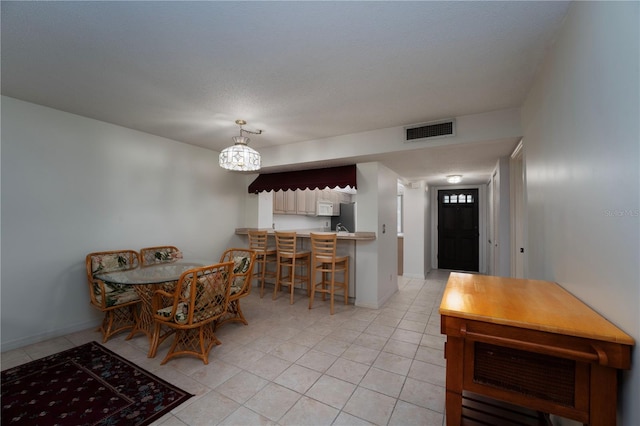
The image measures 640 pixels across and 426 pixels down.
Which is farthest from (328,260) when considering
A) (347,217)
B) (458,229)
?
(458,229)

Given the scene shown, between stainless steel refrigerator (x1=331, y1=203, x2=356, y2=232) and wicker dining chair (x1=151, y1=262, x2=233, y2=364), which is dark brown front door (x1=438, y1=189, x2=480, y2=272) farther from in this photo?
wicker dining chair (x1=151, y1=262, x2=233, y2=364)

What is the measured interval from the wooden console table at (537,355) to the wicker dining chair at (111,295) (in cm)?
303

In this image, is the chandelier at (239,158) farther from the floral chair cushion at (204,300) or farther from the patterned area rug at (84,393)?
the patterned area rug at (84,393)

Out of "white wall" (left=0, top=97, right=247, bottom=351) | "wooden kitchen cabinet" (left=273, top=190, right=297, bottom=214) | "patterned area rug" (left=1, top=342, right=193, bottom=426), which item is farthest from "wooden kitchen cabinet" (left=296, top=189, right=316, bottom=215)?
"patterned area rug" (left=1, top=342, right=193, bottom=426)

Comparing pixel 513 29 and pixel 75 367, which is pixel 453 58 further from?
pixel 75 367

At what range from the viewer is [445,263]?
6594 millimetres

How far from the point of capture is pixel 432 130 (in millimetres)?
3004

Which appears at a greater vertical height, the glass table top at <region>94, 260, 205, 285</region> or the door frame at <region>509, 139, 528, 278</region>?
the door frame at <region>509, 139, 528, 278</region>

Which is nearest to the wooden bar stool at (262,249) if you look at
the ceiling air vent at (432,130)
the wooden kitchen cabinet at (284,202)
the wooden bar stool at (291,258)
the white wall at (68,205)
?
the wooden bar stool at (291,258)

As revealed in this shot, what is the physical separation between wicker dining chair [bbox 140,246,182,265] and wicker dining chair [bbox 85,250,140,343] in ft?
0.52

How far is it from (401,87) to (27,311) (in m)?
4.26

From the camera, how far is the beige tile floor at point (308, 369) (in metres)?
1.69

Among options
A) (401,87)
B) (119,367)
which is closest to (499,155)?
(401,87)

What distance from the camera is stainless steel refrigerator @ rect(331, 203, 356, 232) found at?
670 centimetres
